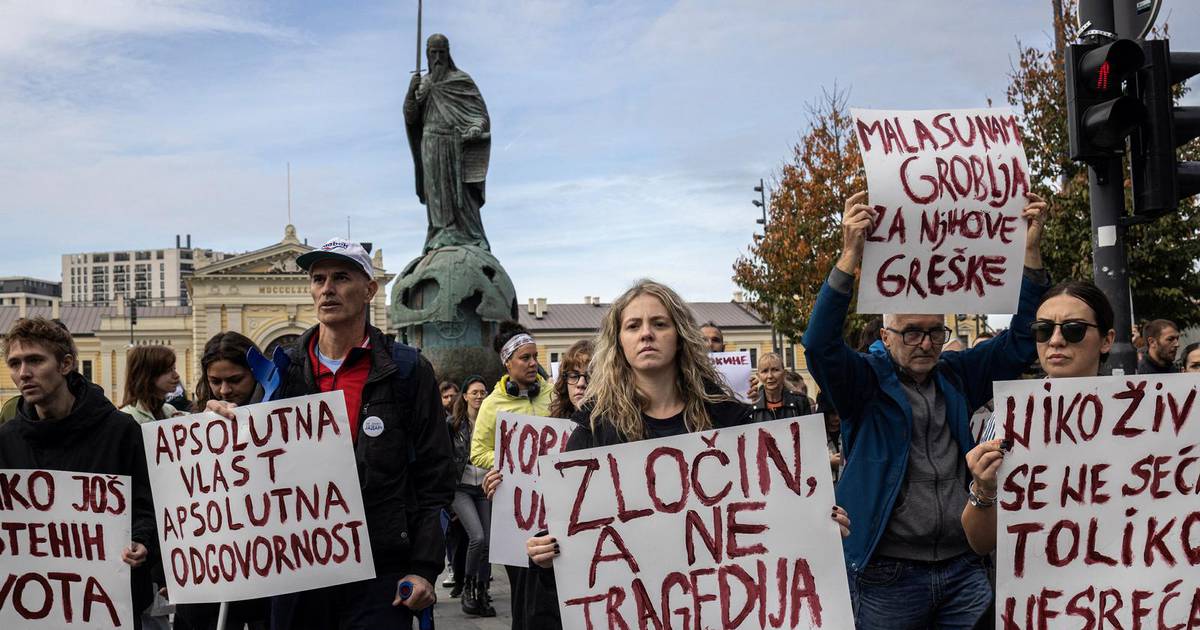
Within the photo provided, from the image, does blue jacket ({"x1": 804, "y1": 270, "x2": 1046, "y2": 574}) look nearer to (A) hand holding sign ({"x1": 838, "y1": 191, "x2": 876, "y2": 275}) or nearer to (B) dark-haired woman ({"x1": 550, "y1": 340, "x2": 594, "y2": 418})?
(A) hand holding sign ({"x1": 838, "y1": 191, "x2": 876, "y2": 275})

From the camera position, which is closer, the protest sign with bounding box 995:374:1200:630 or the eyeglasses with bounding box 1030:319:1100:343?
the protest sign with bounding box 995:374:1200:630

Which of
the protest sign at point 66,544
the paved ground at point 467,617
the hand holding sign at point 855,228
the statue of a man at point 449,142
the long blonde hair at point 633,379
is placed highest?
the statue of a man at point 449,142

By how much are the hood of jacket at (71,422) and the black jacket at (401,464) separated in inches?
31.2

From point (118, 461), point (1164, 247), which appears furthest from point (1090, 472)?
point (1164, 247)

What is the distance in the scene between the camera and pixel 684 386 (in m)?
3.84

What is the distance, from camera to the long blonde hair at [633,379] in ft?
12.3

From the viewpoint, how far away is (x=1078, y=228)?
691 inches

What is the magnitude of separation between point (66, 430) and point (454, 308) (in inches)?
526

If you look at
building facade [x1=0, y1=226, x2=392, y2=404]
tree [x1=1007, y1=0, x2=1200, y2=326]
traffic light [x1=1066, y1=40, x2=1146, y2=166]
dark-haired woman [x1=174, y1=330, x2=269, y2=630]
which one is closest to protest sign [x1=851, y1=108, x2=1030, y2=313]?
traffic light [x1=1066, y1=40, x2=1146, y2=166]

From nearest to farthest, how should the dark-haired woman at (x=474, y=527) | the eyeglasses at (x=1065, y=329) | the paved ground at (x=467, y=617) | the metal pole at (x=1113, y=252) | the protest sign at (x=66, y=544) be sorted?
the eyeglasses at (x=1065, y=329) → the protest sign at (x=66, y=544) → the metal pole at (x=1113, y=252) → the paved ground at (x=467, y=617) → the dark-haired woman at (x=474, y=527)

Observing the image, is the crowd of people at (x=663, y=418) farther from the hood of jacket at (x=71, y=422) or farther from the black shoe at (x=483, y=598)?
the black shoe at (x=483, y=598)

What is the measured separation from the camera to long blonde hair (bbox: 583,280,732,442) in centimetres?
374

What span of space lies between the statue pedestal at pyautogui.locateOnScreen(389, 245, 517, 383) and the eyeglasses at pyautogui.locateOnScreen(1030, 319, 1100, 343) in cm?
1374

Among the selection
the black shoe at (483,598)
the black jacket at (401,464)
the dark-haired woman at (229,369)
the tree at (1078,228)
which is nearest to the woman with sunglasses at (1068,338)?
the black jacket at (401,464)
